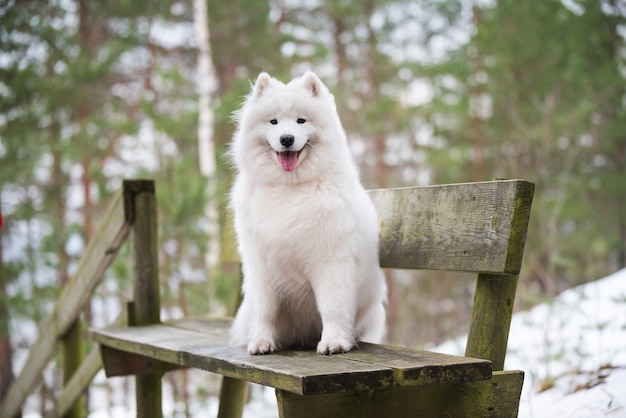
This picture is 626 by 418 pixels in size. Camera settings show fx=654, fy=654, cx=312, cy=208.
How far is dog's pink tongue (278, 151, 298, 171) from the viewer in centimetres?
237

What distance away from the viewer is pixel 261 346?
232 cm

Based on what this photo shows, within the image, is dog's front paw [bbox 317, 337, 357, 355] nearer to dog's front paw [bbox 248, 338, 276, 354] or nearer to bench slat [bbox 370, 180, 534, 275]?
dog's front paw [bbox 248, 338, 276, 354]

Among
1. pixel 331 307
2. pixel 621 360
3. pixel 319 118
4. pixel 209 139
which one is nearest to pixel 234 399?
pixel 331 307

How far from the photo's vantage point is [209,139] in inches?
329

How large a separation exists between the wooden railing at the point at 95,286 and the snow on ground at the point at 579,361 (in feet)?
6.67

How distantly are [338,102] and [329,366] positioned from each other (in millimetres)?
8386

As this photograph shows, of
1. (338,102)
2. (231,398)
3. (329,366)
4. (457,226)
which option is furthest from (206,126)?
(329,366)

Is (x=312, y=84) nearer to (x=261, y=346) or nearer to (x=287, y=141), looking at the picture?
(x=287, y=141)

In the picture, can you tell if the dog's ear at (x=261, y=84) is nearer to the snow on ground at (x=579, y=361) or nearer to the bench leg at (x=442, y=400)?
the bench leg at (x=442, y=400)

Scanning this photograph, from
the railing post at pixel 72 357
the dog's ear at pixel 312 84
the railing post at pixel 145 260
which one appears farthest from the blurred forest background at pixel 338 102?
the dog's ear at pixel 312 84

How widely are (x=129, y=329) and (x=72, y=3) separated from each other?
7467 millimetres

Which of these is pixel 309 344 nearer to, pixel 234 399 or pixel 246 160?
pixel 246 160

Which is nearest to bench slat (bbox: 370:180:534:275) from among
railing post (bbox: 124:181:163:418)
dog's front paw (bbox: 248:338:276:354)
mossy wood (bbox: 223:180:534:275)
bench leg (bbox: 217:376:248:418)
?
mossy wood (bbox: 223:180:534:275)

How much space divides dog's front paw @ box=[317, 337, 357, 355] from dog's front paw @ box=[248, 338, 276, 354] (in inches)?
8.5
